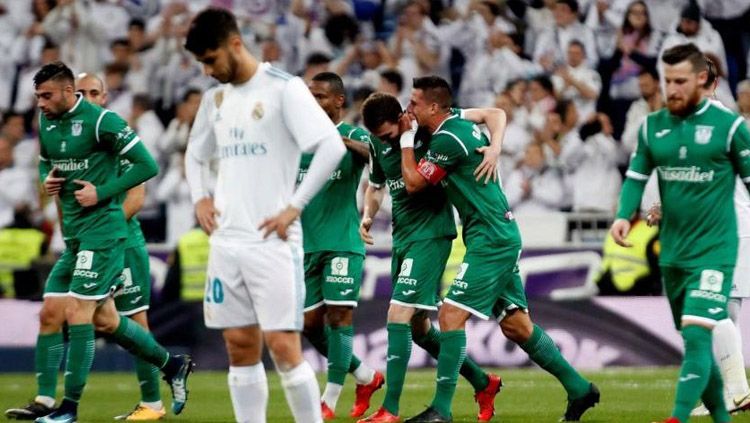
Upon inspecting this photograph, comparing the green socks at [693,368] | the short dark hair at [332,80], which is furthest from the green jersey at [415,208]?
the green socks at [693,368]

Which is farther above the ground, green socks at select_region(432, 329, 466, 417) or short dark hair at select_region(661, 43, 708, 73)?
short dark hair at select_region(661, 43, 708, 73)

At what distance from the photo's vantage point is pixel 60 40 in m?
20.3

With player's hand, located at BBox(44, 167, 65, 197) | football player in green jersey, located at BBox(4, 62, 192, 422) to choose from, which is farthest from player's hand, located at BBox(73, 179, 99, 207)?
player's hand, located at BBox(44, 167, 65, 197)

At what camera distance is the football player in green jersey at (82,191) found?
1023 cm

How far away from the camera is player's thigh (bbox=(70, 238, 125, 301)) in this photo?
10305mm

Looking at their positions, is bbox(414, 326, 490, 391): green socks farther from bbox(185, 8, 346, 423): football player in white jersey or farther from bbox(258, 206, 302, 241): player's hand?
bbox(258, 206, 302, 241): player's hand

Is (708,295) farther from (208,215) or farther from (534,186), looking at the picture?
(534,186)

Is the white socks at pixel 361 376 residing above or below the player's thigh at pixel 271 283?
below

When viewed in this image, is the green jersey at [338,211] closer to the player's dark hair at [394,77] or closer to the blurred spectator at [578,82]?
the player's dark hair at [394,77]

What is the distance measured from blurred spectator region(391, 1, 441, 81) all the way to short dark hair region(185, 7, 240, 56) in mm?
Answer: 12279

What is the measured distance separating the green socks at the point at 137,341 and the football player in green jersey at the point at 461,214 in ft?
7.91

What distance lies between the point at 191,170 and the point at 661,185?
8.81 feet

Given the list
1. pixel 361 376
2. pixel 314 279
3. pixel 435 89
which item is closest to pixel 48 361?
pixel 314 279

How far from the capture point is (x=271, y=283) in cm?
738
